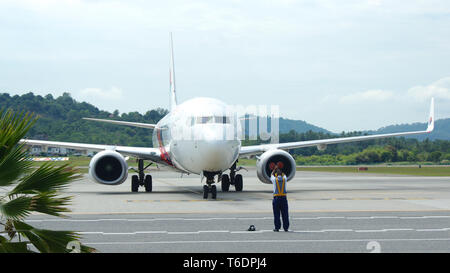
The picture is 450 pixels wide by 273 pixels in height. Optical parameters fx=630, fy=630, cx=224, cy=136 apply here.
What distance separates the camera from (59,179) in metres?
7.85

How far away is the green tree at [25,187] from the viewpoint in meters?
7.28

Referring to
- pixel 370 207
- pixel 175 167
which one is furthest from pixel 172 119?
pixel 370 207

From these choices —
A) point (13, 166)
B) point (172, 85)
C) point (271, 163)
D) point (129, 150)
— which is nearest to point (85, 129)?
point (172, 85)

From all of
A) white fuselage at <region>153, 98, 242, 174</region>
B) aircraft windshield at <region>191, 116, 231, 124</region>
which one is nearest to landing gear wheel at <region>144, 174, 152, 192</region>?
white fuselage at <region>153, 98, 242, 174</region>

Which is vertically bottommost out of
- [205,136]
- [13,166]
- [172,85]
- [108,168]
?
[108,168]

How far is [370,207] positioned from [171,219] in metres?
6.65

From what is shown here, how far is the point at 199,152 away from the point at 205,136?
24.4 inches

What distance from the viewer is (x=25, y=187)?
766 cm

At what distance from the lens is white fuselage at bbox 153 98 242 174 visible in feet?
70.8

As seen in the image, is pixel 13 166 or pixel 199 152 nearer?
pixel 13 166

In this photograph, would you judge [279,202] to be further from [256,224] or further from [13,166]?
[13,166]
